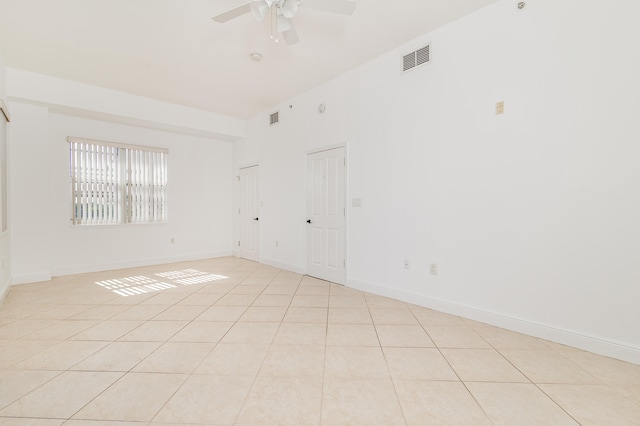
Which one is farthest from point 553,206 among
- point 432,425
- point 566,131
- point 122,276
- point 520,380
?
point 122,276

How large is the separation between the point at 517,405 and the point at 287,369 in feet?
4.71

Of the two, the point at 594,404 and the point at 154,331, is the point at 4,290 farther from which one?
the point at 594,404

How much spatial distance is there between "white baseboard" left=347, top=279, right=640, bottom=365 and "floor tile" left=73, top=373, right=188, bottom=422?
8.31 feet

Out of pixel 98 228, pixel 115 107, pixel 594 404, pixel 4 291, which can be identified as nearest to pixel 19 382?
pixel 4 291

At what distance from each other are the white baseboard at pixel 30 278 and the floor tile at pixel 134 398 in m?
3.92

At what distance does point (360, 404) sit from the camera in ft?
5.31

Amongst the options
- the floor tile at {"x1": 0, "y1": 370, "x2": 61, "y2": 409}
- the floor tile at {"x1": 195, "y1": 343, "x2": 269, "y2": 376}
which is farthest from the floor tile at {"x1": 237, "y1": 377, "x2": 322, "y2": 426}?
the floor tile at {"x1": 0, "y1": 370, "x2": 61, "y2": 409}

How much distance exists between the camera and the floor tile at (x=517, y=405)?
1.49 meters

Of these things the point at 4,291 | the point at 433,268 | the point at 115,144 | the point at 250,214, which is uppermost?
the point at 115,144

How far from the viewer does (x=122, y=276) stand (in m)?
4.66

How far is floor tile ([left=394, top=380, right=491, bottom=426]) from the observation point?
149 cm

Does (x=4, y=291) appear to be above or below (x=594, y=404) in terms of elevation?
above

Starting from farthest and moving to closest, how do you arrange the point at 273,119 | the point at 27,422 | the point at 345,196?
1. the point at 273,119
2. the point at 345,196
3. the point at 27,422

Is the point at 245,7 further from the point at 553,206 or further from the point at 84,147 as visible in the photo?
the point at 84,147
